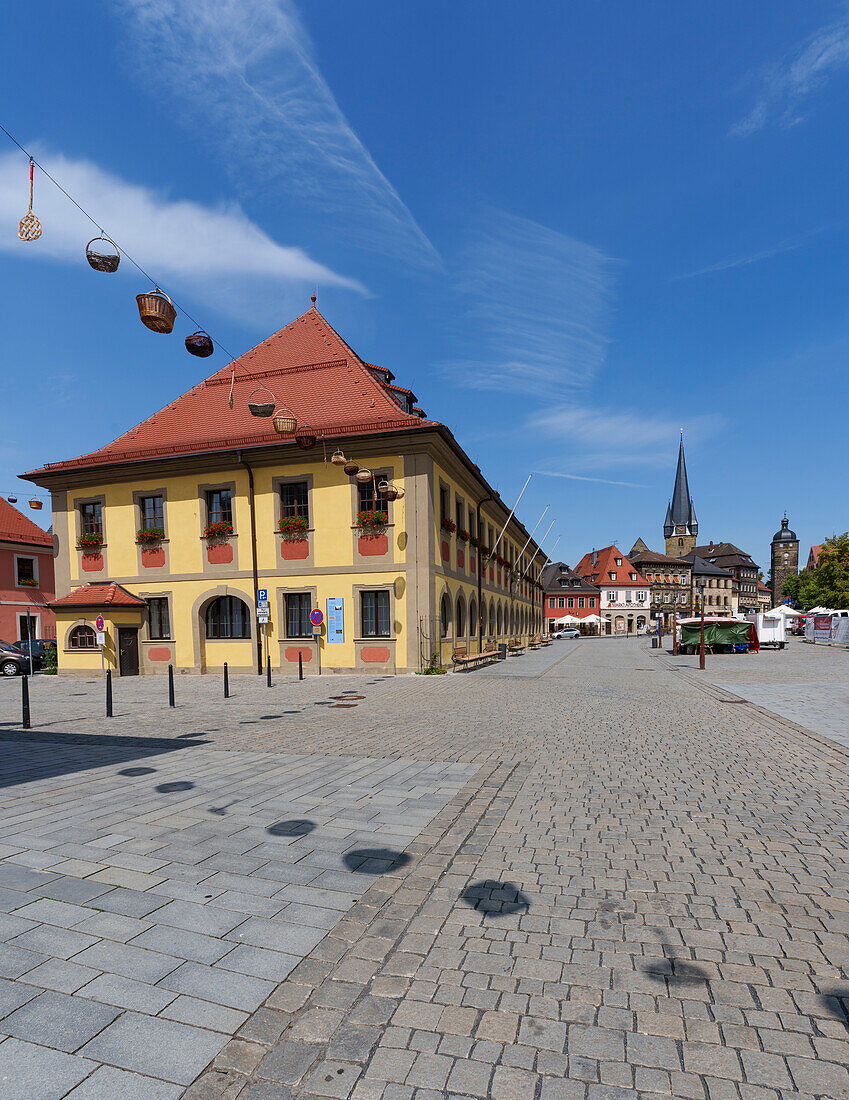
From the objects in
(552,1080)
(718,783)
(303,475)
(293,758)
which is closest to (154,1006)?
(552,1080)

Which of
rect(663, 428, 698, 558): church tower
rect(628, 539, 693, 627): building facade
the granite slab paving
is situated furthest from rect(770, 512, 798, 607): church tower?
the granite slab paving

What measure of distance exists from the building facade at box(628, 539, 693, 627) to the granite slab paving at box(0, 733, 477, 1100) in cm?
10904

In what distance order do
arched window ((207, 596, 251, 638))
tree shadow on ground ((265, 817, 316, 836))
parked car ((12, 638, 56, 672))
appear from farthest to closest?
parked car ((12, 638, 56, 672)) → arched window ((207, 596, 251, 638)) → tree shadow on ground ((265, 817, 316, 836))

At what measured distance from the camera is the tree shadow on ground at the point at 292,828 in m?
5.02

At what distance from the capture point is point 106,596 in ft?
75.7

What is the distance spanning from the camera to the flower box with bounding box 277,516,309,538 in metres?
21.5

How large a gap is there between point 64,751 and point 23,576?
33.2m

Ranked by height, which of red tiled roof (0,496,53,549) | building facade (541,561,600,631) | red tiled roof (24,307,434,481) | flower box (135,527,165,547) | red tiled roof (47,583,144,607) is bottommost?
building facade (541,561,600,631)

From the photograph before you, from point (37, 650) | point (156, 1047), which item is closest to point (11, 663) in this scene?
point (37, 650)

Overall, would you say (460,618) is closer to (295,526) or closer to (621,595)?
(295,526)

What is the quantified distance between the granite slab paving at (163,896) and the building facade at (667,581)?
358 ft

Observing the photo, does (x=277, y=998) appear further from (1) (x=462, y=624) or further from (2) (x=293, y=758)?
(1) (x=462, y=624)

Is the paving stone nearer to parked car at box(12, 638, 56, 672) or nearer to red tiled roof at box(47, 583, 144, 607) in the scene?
red tiled roof at box(47, 583, 144, 607)

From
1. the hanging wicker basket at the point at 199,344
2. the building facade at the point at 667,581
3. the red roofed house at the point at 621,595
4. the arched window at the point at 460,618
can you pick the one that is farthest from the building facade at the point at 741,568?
the hanging wicker basket at the point at 199,344
